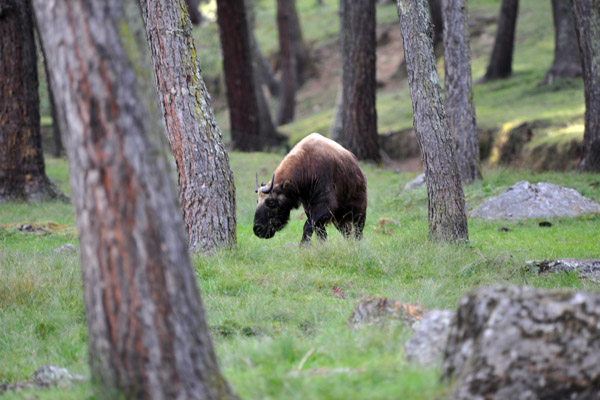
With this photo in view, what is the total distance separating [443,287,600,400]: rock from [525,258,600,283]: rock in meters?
4.17

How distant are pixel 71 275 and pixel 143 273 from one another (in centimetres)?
429

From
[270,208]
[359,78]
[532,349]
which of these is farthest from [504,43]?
[532,349]

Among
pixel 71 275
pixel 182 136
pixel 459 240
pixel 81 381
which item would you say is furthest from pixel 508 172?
pixel 81 381

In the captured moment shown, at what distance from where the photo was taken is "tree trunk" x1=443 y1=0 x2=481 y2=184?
14.5m

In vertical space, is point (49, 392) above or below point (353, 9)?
below

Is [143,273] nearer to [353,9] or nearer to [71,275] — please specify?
[71,275]

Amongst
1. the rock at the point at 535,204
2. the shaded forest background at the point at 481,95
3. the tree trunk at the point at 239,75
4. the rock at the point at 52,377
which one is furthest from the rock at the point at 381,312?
the tree trunk at the point at 239,75

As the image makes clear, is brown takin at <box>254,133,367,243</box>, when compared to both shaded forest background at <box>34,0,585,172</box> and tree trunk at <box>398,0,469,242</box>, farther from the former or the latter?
shaded forest background at <box>34,0,585,172</box>

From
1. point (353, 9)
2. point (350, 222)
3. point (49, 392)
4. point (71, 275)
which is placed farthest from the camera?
point (353, 9)

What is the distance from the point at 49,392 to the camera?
4.89 metres

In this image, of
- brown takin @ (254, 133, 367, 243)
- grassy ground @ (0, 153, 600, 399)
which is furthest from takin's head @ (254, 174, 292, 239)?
grassy ground @ (0, 153, 600, 399)

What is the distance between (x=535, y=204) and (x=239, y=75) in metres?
12.3

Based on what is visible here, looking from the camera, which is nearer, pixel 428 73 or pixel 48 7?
pixel 48 7

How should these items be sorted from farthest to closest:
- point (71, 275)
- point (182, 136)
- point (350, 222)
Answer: point (350, 222), point (182, 136), point (71, 275)
